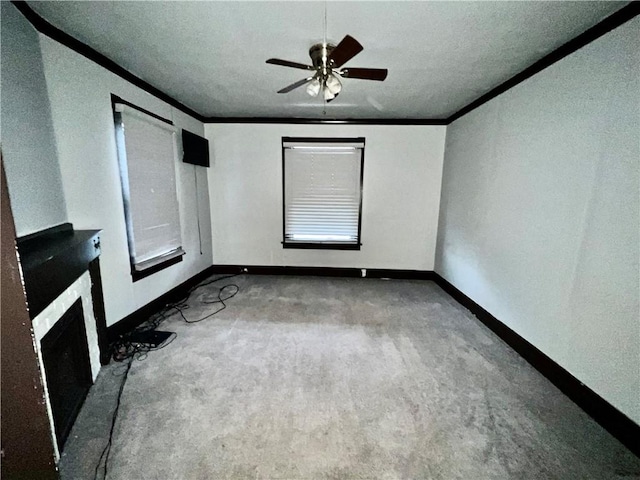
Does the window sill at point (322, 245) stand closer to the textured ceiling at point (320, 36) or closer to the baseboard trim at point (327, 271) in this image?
the baseboard trim at point (327, 271)

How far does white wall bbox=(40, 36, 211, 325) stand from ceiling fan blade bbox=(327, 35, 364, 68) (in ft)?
6.38

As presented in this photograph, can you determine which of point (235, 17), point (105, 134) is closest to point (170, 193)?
point (105, 134)

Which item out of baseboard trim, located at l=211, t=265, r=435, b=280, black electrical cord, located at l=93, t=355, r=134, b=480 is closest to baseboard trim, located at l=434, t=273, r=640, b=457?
baseboard trim, located at l=211, t=265, r=435, b=280

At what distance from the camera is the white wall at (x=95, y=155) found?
1941mm

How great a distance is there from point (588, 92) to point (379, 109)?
7.01 feet

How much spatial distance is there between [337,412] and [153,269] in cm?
241

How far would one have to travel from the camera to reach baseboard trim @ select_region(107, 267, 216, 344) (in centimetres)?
243

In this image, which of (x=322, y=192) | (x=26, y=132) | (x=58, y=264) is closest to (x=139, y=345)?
(x=58, y=264)

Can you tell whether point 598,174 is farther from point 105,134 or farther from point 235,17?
point 105,134

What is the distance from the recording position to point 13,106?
154 cm

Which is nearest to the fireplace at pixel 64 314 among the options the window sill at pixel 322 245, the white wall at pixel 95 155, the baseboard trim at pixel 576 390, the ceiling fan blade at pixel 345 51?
the white wall at pixel 95 155

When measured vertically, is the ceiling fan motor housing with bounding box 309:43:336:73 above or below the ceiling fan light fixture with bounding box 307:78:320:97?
above

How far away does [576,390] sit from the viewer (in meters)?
1.79

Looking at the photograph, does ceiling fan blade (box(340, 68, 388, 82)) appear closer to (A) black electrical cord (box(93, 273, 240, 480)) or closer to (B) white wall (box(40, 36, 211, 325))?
(B) white wall (box(40, 36, 211, 325))
